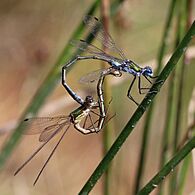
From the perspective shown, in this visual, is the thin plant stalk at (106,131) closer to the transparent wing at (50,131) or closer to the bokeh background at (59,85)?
the transparent wing at (50,131)

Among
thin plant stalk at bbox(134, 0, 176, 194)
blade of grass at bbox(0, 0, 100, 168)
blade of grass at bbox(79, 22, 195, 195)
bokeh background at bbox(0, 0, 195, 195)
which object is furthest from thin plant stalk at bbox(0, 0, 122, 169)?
bokeh background at bbox(0, 0, 195, 195)

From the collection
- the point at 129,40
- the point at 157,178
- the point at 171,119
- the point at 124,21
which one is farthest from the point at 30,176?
the point at 157,178

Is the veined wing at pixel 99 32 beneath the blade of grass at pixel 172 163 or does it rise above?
above

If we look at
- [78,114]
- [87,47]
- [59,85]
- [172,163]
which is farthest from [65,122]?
[59,85]

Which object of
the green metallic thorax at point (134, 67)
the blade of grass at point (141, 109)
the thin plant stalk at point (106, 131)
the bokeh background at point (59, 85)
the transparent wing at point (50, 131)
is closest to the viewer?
the blade of grass at point (141, 109)

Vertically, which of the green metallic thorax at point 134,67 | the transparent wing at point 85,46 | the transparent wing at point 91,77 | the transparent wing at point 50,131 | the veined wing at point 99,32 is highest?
the veined wing at point 99,32

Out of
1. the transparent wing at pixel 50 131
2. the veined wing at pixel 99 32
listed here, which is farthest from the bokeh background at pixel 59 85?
the transparent wing at pixel 50 131

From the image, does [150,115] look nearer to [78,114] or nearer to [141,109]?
[78,114]

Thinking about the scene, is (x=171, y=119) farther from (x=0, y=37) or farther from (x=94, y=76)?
(x=0, y=37)
